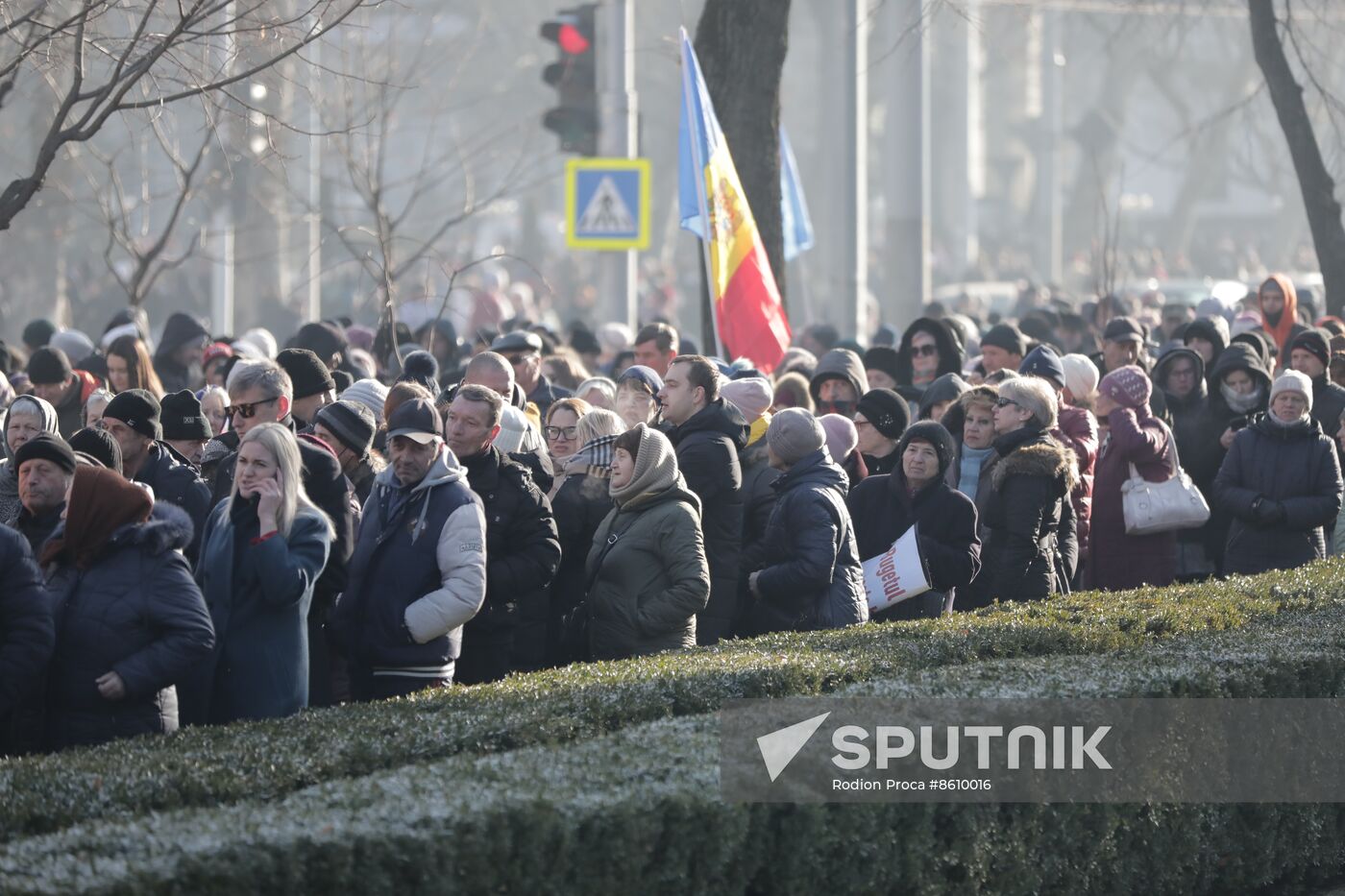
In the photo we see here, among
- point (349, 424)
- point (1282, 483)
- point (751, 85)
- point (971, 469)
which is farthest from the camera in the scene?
point (751, 85)

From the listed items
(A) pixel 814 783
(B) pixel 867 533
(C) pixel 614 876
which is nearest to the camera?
(C) pixel 614 876

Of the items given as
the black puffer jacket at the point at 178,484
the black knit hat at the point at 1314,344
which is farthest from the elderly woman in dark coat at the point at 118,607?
the black knit hat at the point at 1314,344

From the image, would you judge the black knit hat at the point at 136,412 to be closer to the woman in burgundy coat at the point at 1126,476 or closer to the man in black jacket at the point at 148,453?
the man in black jacket at the point at 148,453

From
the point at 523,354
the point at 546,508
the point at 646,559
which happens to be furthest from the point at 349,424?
the point at 523,354

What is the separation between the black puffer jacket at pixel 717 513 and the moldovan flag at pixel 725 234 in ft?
13.3

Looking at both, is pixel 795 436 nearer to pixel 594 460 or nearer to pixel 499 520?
pixel 594 460

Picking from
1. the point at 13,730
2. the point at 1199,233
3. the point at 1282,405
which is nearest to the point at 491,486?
the point at 13,730

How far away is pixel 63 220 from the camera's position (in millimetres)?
32938

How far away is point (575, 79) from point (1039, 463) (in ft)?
24.1

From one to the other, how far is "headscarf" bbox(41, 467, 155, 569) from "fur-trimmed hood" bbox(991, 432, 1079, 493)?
4067 millimetres

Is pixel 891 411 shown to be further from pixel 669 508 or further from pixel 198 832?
pixel 198 832

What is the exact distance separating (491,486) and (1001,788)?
7.84ft

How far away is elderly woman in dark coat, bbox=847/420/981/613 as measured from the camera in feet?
27.2

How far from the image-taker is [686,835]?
5.07 metres
